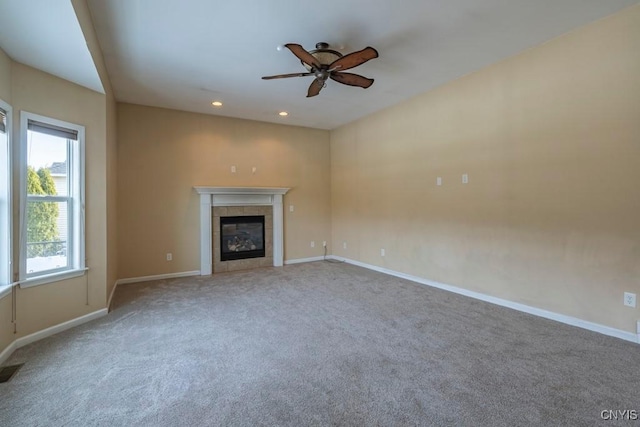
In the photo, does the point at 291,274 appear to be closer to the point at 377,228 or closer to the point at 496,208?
the point at 377,228

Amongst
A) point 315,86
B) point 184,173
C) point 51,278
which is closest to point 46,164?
point 51,278

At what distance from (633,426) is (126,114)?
6.29m

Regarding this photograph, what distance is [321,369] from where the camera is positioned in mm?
2176

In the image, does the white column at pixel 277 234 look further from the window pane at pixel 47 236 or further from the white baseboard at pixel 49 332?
the window pane at pixel 47 236

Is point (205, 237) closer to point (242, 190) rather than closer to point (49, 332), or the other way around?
point (242, 190)

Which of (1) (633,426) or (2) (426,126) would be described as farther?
(2) (426,126)

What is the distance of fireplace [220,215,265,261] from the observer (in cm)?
551

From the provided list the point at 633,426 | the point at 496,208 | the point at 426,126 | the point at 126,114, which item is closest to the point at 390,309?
the point at 496,208

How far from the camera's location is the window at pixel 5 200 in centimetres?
241

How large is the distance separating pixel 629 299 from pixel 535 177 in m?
1.34

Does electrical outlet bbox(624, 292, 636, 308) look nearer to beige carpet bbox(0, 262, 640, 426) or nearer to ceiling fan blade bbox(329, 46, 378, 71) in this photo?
beige carpet bbox(0, 262, 640, 426)

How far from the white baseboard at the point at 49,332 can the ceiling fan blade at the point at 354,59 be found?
3.56 meters

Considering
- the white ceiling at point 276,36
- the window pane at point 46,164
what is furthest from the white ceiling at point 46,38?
the window pane at point 46,164

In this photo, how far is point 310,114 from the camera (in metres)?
5.46
